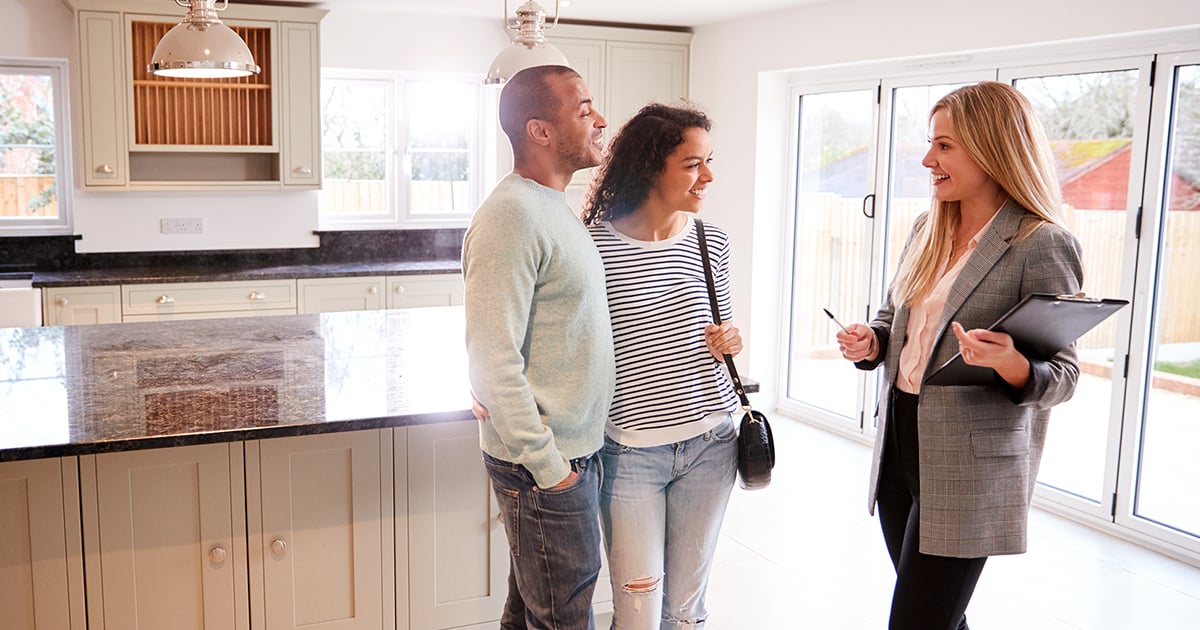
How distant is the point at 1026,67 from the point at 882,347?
2.81 meters

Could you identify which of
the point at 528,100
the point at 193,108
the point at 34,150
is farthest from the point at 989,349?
the point at 34,150

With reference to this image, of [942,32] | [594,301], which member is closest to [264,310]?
[942,32]

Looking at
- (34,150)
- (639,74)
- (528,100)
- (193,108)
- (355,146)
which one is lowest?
(528,100)

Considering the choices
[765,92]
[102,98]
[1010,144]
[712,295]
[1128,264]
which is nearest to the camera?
[1010,144]

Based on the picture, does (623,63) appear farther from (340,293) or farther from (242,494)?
(242,494)

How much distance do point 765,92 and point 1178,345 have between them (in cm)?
277

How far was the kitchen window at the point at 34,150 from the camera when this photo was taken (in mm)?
5496

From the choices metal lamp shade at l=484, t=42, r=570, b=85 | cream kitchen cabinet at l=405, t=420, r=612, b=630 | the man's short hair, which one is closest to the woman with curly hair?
the man's short hair

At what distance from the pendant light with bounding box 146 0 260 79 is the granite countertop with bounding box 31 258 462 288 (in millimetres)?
2724

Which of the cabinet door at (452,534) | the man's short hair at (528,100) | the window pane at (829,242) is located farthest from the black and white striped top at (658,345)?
the window pane at (829,242)

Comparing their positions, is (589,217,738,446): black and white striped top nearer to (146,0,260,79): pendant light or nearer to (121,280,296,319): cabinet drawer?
(146,0,260,79): pendant light

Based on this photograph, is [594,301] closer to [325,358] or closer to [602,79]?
[325,358]

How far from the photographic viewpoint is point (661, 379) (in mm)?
1956

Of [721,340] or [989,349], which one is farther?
[721,340]
